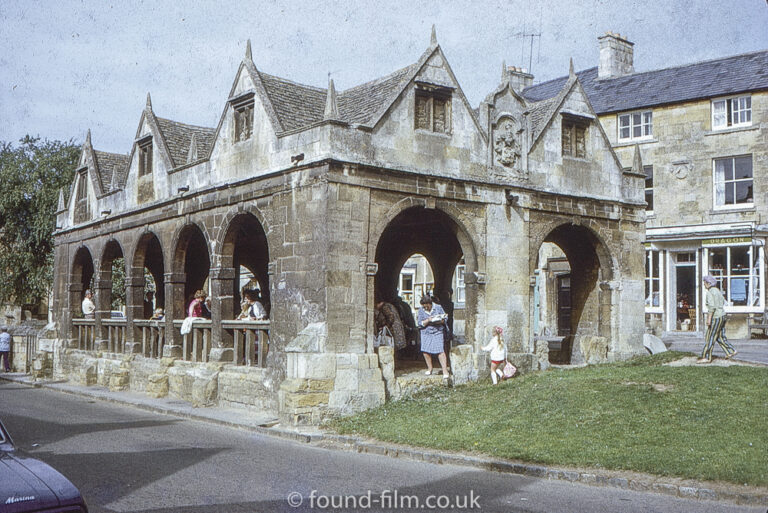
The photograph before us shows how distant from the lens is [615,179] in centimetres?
1931

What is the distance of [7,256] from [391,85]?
30.0 metres

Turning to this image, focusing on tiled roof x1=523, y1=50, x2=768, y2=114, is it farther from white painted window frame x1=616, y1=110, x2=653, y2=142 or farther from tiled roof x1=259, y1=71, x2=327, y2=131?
tiled roof x1=259, y1=71, x2=327, y2=131

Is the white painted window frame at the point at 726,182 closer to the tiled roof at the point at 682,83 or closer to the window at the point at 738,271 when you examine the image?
the window at the point at 738,271

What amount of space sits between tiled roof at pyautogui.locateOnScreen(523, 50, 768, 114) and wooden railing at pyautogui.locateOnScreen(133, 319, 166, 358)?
20201mm

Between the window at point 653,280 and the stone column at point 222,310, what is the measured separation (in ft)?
61.8

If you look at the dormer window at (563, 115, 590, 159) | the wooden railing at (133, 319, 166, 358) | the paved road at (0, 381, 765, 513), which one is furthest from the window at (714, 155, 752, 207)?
the paved road at (0, 381, 765, 513)

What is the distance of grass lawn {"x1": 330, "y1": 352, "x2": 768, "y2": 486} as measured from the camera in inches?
380

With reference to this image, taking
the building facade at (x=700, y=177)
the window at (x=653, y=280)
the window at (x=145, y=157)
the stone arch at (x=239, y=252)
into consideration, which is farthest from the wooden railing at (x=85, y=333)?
the window at (x=653, y=280)

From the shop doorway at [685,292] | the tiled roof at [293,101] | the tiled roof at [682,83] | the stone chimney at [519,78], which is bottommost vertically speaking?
the shop doorway at [685,292]

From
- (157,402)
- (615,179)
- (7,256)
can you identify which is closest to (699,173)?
(615,179)

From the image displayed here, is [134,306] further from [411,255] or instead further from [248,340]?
[411,255]

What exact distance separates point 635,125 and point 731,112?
3697mm

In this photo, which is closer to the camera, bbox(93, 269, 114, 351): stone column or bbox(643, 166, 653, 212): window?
bbox(93, 269, 114, 351): stone column

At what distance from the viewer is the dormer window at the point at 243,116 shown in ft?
54.7
